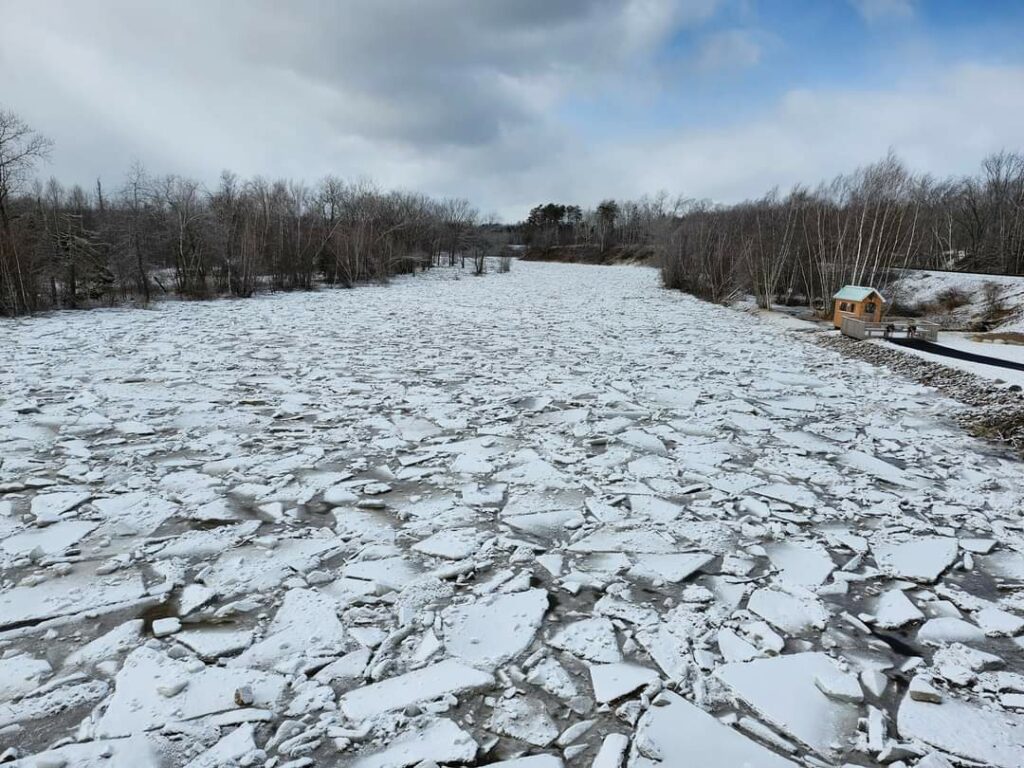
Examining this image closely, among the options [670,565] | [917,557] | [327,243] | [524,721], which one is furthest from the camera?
[327,243]

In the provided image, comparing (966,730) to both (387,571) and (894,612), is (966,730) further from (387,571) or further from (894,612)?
(387,571)

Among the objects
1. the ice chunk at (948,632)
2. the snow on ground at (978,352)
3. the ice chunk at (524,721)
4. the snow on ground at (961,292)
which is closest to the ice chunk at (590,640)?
the ice chunk at (524,721)

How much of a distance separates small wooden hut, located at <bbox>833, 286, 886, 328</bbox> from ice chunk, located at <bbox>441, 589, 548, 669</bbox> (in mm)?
12464

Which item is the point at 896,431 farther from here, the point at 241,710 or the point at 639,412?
the point at 241,710

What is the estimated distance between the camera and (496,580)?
3049 mm

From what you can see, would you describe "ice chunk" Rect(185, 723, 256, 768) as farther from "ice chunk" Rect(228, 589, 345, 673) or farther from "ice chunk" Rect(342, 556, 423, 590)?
"ice chunk" Rect(342, 556, 423, 590)

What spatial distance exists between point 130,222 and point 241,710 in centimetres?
1773

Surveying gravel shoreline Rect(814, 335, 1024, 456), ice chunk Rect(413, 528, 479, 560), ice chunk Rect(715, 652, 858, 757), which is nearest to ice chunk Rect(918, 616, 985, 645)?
ice chunk Rect(715, 652, 858, 757)

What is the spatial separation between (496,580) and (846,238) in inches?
701

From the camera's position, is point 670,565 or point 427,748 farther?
point 670,565

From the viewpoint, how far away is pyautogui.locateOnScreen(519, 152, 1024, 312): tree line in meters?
16.3

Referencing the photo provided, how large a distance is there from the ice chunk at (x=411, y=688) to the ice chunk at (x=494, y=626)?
0.09 m

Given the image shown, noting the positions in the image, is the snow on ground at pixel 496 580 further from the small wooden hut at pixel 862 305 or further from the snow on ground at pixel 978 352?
the small wooden hut at pixel 862 305

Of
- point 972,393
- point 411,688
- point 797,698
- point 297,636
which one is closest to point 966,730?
point 797,698
